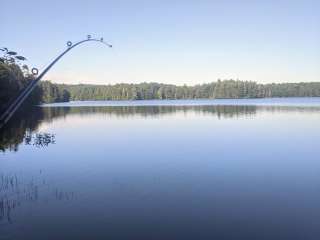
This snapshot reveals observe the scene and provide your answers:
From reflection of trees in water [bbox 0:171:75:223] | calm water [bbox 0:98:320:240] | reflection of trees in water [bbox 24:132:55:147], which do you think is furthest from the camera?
reflection of trees in water [bbox 24:132:55:147]

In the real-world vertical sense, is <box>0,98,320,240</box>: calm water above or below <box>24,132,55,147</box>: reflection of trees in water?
below

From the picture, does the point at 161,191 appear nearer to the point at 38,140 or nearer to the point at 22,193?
the point at 22,193

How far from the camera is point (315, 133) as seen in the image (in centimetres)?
3684

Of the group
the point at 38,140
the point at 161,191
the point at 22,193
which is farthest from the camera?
the point at 38,140

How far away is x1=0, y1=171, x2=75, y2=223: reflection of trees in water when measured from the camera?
13461 millimetres

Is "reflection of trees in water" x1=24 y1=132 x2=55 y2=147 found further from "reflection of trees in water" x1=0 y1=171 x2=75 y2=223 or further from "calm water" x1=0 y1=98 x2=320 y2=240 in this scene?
"reflection of trees in water" x1=0 y1=171 x2=75 y2=223

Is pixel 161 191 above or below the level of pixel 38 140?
below

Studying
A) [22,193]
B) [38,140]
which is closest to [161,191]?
[22,193]

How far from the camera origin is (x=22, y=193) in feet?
50.4

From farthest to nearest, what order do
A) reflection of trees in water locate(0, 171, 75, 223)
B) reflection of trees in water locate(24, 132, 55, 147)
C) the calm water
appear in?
reflection of trees in water locate(24, 132, 55, 147), reflection of trees in water locate(0, 171, 75, 223), the calm water

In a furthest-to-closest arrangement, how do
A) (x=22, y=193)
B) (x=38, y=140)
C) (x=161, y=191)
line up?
(x=38, y=140) → (x=161, y=191) → (x=22, y=193)

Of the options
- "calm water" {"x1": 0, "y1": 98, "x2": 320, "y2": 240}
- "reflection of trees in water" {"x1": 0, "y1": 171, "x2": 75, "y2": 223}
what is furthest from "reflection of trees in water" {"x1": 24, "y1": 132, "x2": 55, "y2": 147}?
"reflection of trees in water" {"x1": 0, "y1": 171, "x2": 75, "y2": 223}

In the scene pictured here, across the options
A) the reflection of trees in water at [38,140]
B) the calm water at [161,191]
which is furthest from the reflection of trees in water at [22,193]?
the reflection of trees in water at [38,140]

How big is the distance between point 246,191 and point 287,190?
1776 millimetres
